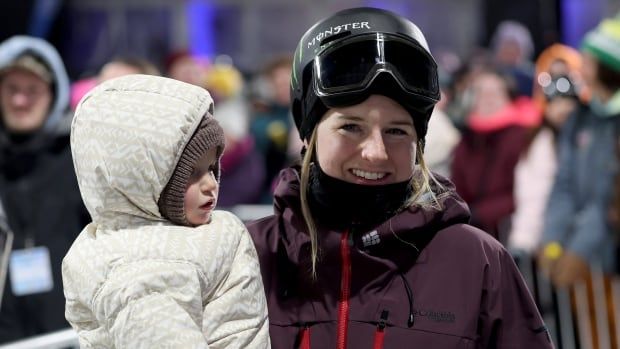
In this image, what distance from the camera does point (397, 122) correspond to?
86.8 inches

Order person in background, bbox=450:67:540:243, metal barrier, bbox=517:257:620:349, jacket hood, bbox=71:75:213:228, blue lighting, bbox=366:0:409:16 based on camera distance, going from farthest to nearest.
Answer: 1. blue lighting, bbox=366:0:409:16
2. person in background, bbox=450:67:540:243
3. metal barrier, bbox=517:257:620:349
4. jacket hood, bbox=71:75:213:228

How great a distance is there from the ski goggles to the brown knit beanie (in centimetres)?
30

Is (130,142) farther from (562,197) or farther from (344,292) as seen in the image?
(562,197)

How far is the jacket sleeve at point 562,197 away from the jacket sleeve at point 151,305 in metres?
3.74

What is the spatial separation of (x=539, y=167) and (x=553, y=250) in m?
0.81

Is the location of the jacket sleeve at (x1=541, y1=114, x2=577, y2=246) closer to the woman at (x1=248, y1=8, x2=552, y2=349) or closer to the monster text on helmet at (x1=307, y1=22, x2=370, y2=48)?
the woman at (x1=248, y1=8, x2=552, y2=349)

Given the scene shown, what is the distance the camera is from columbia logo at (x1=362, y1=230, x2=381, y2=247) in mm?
2244

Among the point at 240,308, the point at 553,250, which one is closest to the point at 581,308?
the point at 553,250

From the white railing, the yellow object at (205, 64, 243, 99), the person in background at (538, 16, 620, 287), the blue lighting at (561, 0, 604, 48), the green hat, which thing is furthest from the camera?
the blue lighting at (561, 0, 604, 48)

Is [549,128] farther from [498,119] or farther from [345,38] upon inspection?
[345,38]

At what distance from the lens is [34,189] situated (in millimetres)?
4449

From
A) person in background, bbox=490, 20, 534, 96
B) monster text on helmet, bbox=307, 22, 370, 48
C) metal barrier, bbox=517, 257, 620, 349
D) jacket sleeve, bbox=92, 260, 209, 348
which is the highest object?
person in background, bbox=490, 20, 534, 96

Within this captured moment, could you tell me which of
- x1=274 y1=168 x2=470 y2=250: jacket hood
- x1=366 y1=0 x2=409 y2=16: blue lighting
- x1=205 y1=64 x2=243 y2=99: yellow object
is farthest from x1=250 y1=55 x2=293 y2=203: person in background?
x1=366 y1=0 x2=409 y2=16: blue lighting

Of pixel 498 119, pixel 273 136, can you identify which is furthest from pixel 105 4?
pixel 498 119
